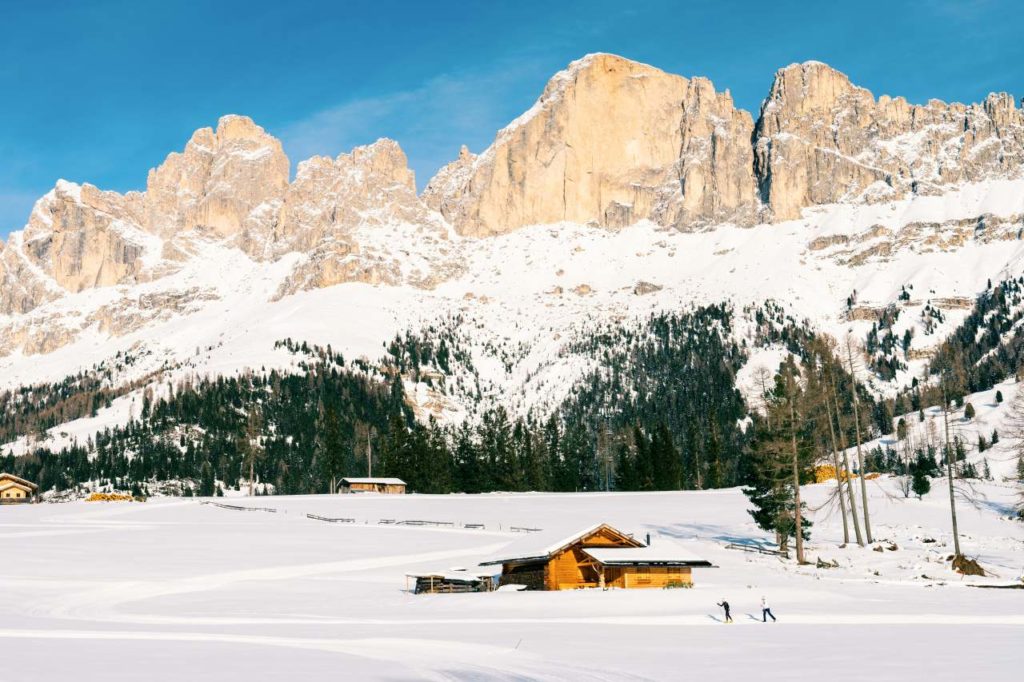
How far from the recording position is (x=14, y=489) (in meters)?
134

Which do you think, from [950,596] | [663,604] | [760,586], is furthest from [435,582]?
[950,596]

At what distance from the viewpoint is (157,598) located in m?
50.9

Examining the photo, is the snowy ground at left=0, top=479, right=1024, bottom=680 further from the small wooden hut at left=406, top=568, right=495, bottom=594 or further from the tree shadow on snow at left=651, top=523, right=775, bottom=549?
the small wooden hut at left=406, top=568, right=495, bottom=594

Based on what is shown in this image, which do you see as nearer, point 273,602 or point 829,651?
point 829,651

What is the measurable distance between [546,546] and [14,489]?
104 meters

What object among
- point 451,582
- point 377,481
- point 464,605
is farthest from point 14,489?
point 464,605

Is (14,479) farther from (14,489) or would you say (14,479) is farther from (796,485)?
(796,485)

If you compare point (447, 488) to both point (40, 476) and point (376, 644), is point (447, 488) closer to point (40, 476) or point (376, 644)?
point (40, 476)

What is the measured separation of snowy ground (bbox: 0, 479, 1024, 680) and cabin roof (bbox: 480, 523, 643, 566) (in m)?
3.27

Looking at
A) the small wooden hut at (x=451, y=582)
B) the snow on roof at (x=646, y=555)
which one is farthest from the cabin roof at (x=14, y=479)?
the snow on roof at (x=646, y=555)

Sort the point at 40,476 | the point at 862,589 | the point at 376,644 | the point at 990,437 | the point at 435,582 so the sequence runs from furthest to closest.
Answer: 1. the point at 40,476
2. the point at 990,437
3. the point at 435,582
4. the point at 862,589
5. the point at 376,644

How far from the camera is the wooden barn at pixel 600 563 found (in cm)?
5428

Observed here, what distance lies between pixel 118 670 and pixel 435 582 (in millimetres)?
32416

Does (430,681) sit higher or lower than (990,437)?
lower
